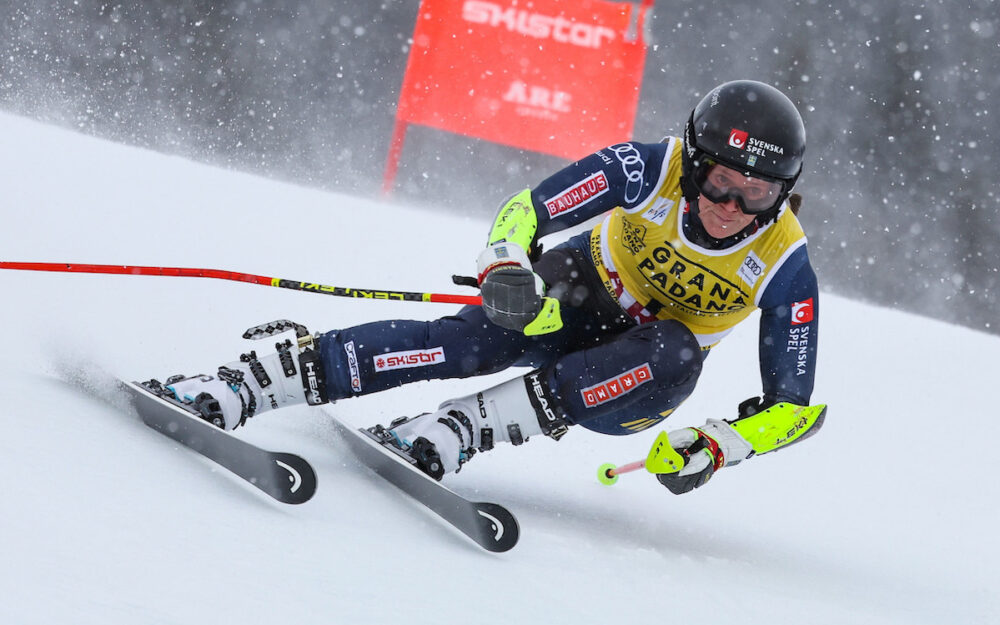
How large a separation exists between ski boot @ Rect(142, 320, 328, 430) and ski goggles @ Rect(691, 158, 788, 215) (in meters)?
1.20

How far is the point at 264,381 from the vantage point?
2717mm

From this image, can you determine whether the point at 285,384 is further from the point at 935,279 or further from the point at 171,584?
the point at 935,279

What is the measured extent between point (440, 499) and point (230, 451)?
21.0 inches

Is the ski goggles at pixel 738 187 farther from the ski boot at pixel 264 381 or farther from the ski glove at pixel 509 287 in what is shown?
the ski boot at pixel 264 381

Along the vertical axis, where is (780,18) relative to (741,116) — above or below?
above

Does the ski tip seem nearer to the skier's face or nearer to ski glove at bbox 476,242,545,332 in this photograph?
ski glove at bbox 476,242,545,332

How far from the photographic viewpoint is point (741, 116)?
99.0 inches

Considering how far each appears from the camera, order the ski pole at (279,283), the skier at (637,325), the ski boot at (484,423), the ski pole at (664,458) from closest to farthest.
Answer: the ski pole at (664,458) → the skier at (637,325) → the ski boot at (484,423) → the ski pole at (279,283)

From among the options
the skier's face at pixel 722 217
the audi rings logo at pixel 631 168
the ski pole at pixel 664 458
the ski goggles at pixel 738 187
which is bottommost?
the ski pole at pixel 664 458

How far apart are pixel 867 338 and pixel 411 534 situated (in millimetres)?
4926

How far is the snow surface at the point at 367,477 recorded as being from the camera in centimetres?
164

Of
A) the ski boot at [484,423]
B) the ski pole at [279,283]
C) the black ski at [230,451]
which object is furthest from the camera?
the ski pole at [279,283]

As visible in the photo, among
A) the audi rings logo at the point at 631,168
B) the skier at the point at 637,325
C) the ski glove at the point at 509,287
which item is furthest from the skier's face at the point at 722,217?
the ski glove at the point at 509,287

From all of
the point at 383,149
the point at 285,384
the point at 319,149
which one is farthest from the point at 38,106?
the point at 285,384
